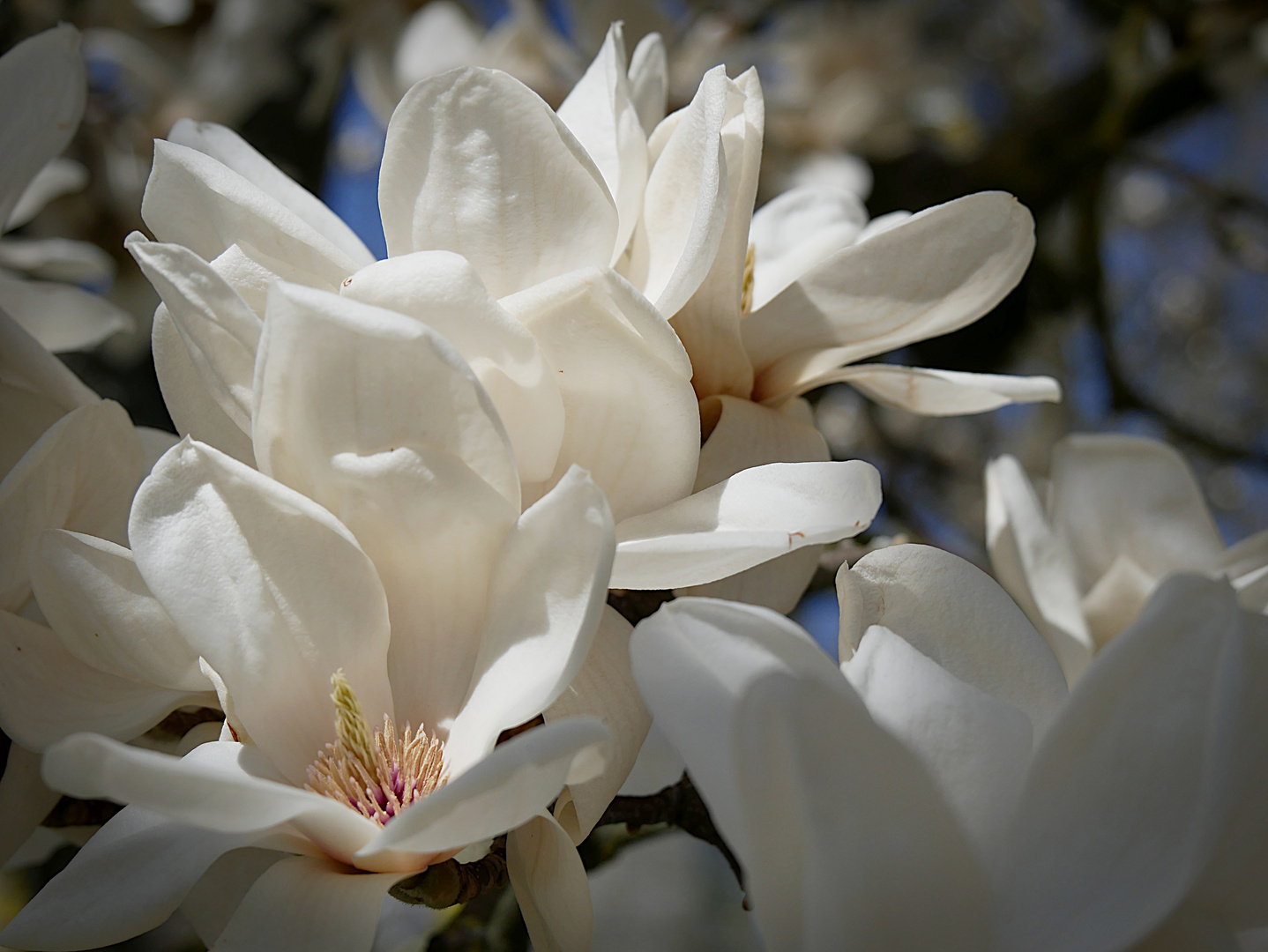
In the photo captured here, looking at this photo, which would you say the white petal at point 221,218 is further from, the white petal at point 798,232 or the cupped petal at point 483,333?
the white petal at point 798,232

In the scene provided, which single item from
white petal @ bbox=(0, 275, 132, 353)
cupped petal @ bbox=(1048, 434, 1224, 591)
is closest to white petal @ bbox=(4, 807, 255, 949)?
white petal @ bbox=(0, 275, 132, 353)

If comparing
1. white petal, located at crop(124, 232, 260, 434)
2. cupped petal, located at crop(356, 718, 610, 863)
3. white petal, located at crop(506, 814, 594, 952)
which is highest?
white petal, located at crop(124, 232, 260, 434)

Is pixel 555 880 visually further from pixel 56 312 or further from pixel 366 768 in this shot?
pixel 56 312

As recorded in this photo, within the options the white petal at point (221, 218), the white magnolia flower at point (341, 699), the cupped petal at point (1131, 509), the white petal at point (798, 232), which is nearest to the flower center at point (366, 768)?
the white magnolia flower at point (341, 699)

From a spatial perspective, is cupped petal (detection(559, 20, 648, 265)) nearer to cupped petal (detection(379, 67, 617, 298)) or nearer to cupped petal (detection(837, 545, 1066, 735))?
cupped petal (detection(379, 67, 617, 298))

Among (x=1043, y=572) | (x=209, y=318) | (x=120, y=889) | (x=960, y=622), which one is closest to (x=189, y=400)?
(x=209, y=318)

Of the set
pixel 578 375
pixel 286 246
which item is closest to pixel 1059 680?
pixel 578 375
